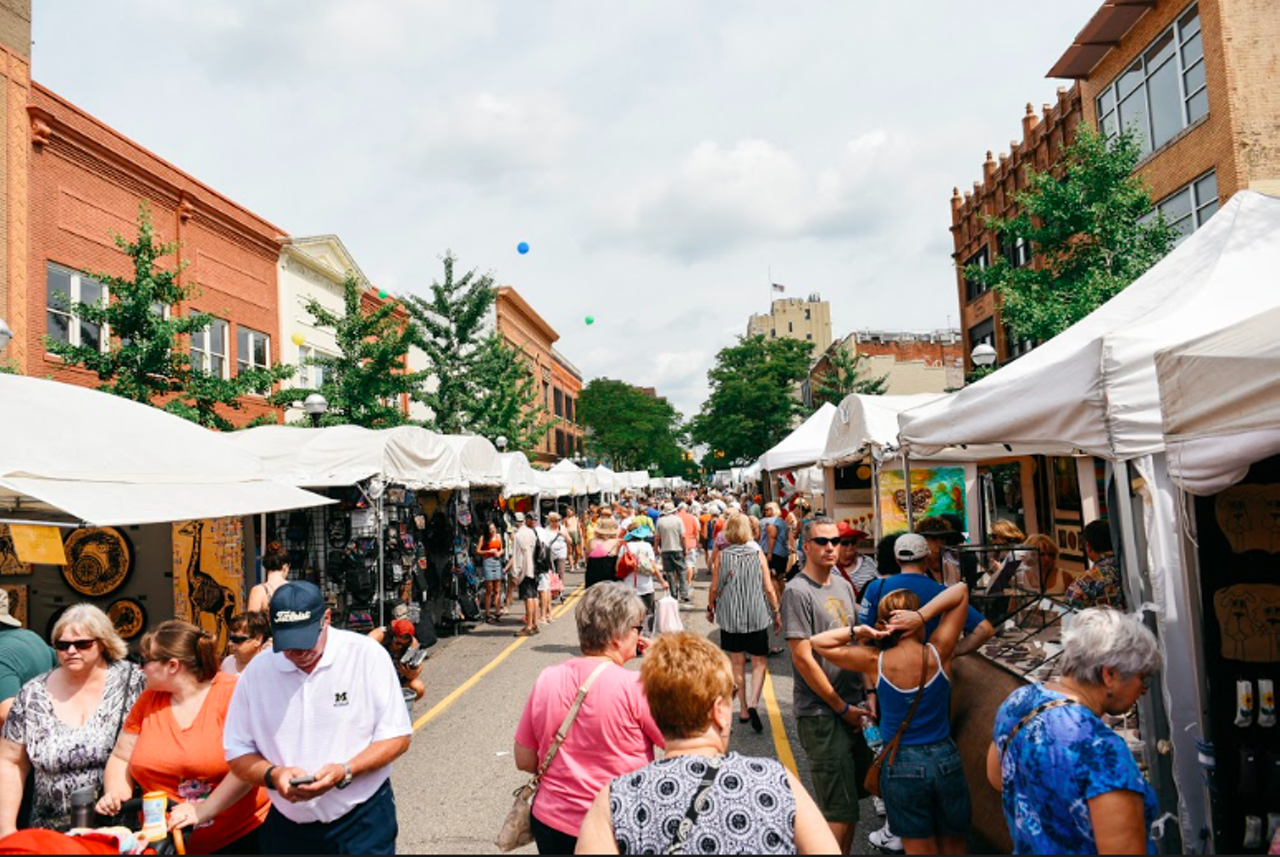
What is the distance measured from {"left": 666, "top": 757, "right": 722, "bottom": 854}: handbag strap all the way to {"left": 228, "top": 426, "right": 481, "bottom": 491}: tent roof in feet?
27.6

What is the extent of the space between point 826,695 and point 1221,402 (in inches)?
92.4

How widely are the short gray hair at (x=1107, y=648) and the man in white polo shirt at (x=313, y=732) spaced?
264 centimetres

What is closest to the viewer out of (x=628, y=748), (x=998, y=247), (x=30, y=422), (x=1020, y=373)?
(x=628, y=748)

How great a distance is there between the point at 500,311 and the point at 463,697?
142 ft

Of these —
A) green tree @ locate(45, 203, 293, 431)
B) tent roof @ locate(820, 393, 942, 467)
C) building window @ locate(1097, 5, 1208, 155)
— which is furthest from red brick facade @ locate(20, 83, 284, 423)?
building window @ locate(1097, 5, 1208, 155)

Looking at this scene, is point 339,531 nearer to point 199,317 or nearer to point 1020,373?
point 199,317

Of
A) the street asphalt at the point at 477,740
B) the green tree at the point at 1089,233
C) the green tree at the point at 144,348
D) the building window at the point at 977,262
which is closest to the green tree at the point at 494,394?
the green tree at the point at 144,348

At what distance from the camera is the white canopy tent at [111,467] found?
4562 mm

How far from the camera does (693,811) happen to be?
2057 millimetres

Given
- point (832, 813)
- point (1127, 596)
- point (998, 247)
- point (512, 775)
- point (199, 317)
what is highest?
point (998, 247)

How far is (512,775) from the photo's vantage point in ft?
21.2

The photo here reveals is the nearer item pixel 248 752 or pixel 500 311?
pixel 248 752

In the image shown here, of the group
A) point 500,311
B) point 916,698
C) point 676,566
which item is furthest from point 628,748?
point 500,311

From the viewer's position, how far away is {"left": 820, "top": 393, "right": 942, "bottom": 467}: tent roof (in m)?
10.3
